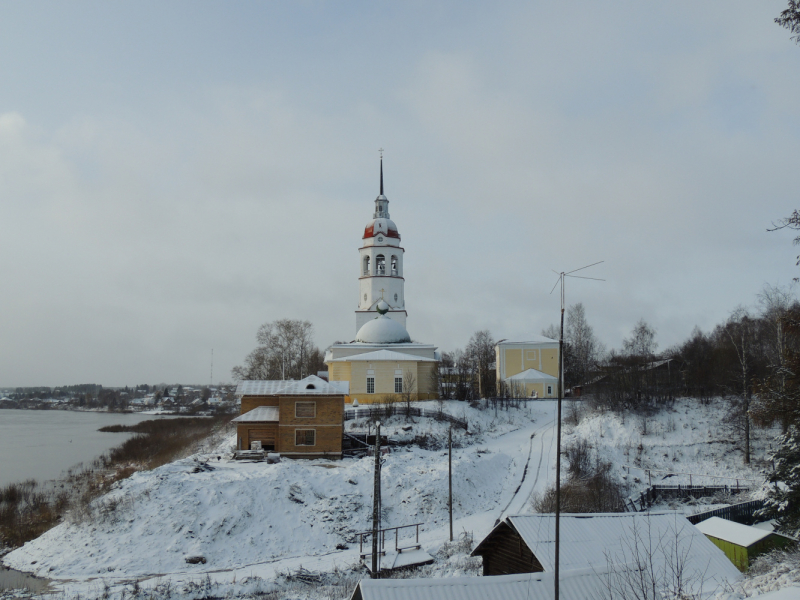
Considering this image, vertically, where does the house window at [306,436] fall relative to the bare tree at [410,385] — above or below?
below

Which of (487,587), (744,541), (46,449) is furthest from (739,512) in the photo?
(46,449)

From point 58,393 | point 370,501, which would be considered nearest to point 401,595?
point 370,501

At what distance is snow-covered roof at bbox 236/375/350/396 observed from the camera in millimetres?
30031

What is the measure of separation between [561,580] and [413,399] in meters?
31.6

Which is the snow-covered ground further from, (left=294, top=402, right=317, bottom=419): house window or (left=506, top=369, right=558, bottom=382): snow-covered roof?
(left=506, top=369, right=558, bottom=382): snow-covered roof

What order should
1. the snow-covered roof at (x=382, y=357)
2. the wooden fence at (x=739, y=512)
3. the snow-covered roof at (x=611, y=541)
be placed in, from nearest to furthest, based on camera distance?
the snow-covered roof at (x=611, y=541) < the wooden fence at (x=739, y=512) < the snow-covered roof at (x=382, y=357)

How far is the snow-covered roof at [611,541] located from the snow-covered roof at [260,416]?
1738 cm

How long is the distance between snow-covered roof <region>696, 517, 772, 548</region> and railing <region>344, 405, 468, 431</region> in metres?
20.3

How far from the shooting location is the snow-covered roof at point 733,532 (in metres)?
16.7

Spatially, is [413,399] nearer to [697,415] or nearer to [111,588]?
[697,415]

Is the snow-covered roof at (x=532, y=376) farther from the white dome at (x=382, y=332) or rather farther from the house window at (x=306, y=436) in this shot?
the house window at (x=306, y=436)

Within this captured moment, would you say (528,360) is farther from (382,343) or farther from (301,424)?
(301,424)

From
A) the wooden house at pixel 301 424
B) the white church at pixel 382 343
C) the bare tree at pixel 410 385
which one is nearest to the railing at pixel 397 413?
the white church at pixel 382 343

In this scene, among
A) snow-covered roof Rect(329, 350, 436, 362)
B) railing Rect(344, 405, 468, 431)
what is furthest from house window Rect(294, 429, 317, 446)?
snow-covered roof Rect(329, 350, 436, 362)
